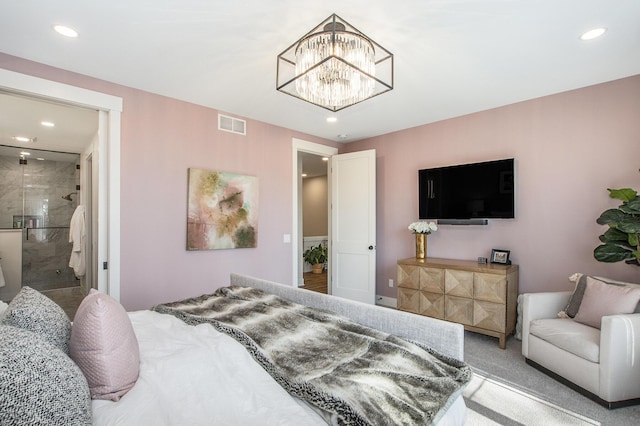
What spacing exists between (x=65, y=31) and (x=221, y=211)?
201 cm

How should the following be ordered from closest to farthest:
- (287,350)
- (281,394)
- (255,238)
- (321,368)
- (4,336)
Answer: (4,336) < (281,394) < (321,368) < (287,350) < (255,238)

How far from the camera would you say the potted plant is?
7281 millimetres

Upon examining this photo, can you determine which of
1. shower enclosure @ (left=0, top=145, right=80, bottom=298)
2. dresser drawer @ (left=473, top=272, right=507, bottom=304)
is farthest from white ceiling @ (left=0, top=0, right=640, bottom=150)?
shower enclosure @ (left=0, top=145, right=80, bottom=298)

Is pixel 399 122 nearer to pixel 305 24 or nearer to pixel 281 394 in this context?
pixel 305 24

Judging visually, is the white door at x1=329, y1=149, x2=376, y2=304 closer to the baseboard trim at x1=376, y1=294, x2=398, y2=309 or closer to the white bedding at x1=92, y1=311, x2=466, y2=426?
the baseboard trim at x1=376, y1=294, x2=398, y2=309

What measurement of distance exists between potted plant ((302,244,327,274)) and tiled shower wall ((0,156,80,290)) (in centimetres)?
442

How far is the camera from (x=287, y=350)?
1453mm

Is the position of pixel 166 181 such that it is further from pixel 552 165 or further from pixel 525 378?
pixel 552 165

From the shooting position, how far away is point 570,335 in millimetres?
2371

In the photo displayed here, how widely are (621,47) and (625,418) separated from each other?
2593 millimetres

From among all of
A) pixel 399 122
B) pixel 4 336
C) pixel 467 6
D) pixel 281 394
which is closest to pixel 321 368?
pixel 281 394

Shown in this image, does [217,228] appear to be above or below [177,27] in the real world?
below

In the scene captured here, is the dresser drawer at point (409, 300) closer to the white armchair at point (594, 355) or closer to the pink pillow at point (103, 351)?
the white armchair at point (594, 355)

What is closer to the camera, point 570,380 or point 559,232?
point 570,380
